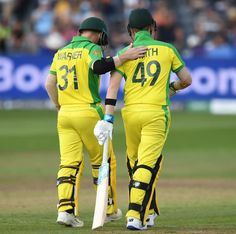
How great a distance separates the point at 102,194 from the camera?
27.5ft

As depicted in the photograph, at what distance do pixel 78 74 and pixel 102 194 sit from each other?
124 cm

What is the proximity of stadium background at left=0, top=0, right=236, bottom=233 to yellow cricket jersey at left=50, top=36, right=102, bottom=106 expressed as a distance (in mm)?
1222

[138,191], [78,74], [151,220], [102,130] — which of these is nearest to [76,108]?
[78,74]

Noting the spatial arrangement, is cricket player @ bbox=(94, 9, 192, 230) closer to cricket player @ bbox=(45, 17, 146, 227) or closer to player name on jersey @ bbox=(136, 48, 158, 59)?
player name on jersey @ bbox=(136, 48, 158, 59)

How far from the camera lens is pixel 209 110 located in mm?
25188

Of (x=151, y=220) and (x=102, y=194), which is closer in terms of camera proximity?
(x=102, y=194)

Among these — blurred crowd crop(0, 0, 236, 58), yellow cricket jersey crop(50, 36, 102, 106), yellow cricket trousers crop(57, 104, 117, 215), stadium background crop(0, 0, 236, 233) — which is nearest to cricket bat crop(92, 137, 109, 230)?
stadium background crop(0, 0, 236, 233)

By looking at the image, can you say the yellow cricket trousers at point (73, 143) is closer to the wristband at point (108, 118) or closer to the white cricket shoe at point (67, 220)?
the white cricket shoe at point (67, 220)

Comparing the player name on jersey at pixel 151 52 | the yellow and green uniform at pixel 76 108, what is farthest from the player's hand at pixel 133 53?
the yellow and green uniform at pixel 76 108

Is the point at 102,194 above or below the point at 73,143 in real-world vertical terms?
below

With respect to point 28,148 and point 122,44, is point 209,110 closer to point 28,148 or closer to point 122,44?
point 122,44

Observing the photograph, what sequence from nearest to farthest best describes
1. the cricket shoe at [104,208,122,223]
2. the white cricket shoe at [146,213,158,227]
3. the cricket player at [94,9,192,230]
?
the cricket player at [94,9,192,230] → the white cricket shoe at [146,213,158,227] → the cricket shoe at [104,208,122,223]

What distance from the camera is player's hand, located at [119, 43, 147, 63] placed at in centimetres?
841

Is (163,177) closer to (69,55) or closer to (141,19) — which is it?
(69,55)
